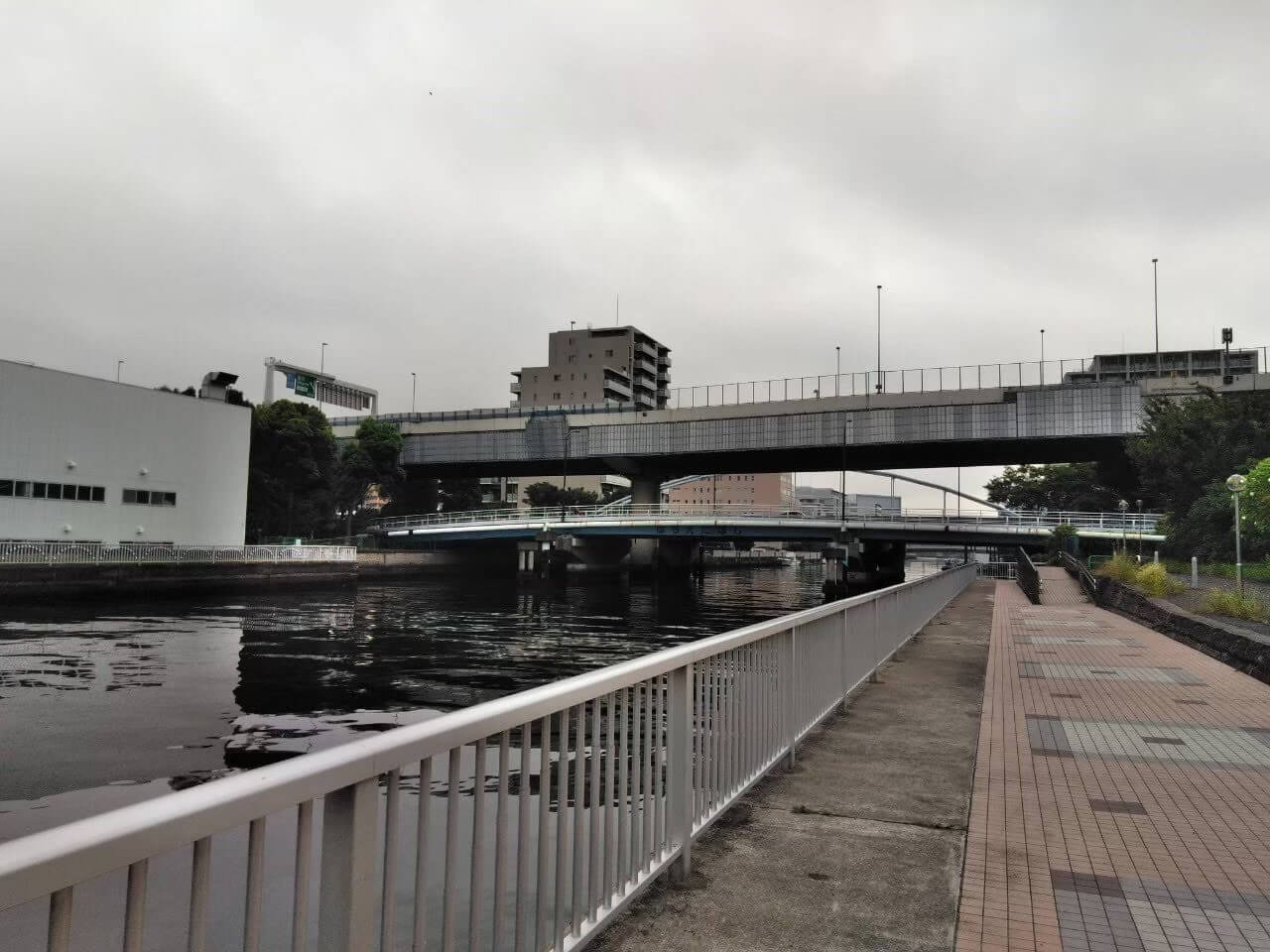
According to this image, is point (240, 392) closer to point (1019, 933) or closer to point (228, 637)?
point (228, 637)

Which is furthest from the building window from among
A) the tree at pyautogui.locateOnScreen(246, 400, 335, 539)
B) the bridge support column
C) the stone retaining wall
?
the bridge support column

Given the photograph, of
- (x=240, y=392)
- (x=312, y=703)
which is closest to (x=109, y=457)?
(x=240, y=392)

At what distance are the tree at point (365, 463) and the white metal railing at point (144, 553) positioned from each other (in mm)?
22738

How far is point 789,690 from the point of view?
6.21m

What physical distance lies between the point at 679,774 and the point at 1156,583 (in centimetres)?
2266

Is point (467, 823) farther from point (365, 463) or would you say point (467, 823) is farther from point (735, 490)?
point (735, 490)

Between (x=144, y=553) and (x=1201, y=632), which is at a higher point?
(x=144, y=553)

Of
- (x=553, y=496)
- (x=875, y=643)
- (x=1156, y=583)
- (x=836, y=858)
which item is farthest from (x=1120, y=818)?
(x=553, y=496)

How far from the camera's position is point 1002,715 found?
27.4 feet

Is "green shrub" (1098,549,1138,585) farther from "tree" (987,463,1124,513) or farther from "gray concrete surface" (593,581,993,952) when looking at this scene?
"tree" (987,463,1124,513)

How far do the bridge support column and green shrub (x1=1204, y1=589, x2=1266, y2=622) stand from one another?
61919 millimetres

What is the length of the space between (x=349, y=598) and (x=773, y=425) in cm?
4150

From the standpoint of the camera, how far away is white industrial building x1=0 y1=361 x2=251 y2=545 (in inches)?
1575

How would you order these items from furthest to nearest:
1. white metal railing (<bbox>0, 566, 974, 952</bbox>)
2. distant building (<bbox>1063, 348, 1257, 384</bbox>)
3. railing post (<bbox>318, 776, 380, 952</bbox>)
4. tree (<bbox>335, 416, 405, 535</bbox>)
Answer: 1. distant building (<bbox>1063, 348, 1257, 384</bbox>)
2. tree (<bbox>335, 416, 405, 535</bbox>)
3. railing post (<bbox>318, 776, 380, 952</bbox>)
4. white metal railing (<bbox>0, 566, 974, 952</bbox>)
